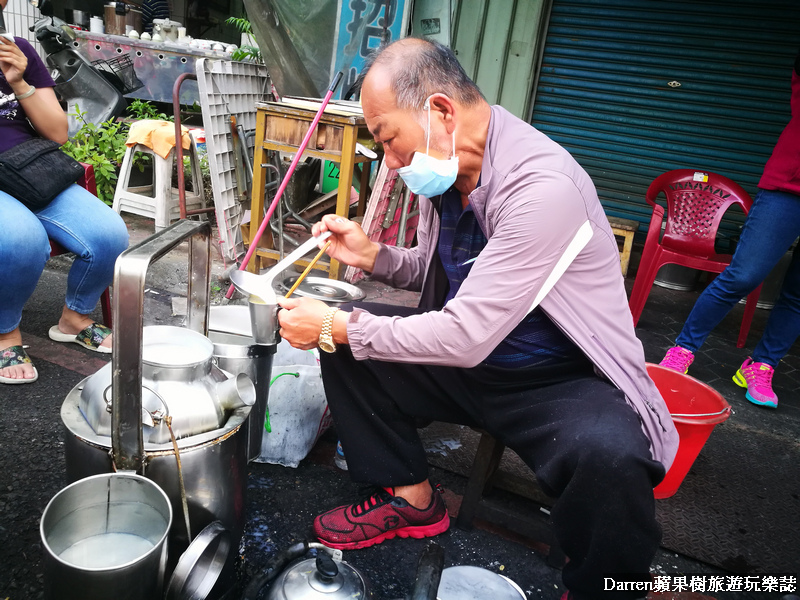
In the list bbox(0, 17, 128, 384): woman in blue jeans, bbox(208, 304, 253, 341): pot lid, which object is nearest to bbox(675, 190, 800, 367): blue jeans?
bbox(208, 304, 253, 341): pot lid

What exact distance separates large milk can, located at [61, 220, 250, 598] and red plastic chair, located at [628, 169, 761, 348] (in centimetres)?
363

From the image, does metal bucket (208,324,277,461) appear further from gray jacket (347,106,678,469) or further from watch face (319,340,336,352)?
gray jacket (347,106,678,469)

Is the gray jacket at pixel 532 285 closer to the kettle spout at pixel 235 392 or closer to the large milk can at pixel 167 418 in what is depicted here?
the kettle spout at pixel 235 392

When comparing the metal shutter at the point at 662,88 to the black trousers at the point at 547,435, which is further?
the metal shutter at the point at 662,88

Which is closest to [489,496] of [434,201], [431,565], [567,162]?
[431,565]

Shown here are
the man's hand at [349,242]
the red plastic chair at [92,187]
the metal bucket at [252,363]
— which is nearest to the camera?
the metal bucket at [252,363]

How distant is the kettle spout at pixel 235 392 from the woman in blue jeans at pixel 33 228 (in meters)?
1.61

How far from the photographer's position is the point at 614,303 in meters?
1.80

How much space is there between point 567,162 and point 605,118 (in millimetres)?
4820

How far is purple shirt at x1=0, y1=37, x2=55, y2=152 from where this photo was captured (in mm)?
2684

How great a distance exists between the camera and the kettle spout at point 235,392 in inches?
61.4

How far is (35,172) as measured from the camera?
2623 mm

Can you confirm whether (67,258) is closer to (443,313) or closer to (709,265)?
(443,313)

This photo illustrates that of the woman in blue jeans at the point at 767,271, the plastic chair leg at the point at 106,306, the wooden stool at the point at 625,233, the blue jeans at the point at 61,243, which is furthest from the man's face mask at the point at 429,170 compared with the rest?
the wooden stool at the point at 625,233
